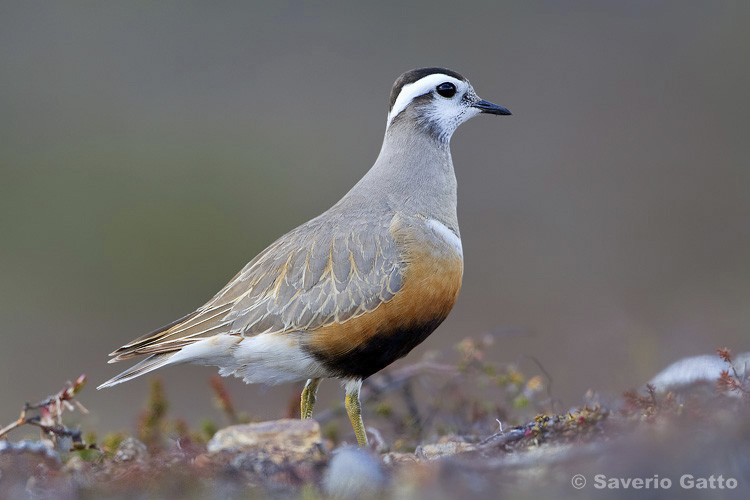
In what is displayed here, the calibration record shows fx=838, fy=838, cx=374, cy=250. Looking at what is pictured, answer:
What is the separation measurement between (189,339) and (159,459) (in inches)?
61.8

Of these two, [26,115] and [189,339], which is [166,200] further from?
[189,339]

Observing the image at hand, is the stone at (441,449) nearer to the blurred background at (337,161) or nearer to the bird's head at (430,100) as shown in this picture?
the bird's head at (430,100)

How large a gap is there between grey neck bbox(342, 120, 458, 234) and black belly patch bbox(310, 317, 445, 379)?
901mm

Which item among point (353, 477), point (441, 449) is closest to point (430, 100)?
point (441, 449)

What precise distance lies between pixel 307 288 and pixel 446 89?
2007mm

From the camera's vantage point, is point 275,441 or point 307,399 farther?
point 307,399

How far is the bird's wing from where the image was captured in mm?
5688

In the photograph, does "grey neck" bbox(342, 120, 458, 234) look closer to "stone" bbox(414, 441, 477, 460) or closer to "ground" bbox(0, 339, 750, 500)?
"stone" bbox(414, 441, 477, 460)

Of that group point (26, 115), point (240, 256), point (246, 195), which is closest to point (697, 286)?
point (240, 256)

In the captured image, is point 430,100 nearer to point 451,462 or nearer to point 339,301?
point 339,301

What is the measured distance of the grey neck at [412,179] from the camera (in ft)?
20.5

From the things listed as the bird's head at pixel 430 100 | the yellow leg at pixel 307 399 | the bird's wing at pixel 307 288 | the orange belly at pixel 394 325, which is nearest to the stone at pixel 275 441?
the orange belly at pixel 394 325

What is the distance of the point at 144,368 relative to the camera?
5867 millimetres

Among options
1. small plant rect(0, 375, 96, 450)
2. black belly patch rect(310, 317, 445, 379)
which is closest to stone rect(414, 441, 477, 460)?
black belly patch rect(310, 317, 445, 379)
